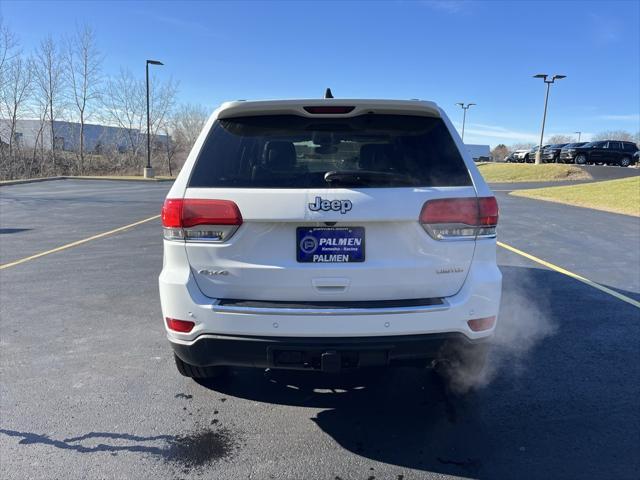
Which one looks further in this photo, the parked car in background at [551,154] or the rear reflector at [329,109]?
the parked car in background at [551,154]

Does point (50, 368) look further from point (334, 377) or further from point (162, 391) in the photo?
point (334, 377)

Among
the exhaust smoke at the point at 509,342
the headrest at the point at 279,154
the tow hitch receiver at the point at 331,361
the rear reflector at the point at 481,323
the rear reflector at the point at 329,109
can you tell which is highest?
the rear reflector at the point at 329,109

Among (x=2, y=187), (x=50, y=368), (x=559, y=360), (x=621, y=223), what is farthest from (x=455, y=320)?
(x=2, y=187)

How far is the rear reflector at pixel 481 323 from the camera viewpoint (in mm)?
2523

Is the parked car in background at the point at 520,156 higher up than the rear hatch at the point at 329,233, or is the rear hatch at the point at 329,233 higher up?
the parked car in background at the point at 520,156

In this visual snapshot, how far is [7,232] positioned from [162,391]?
8.38m

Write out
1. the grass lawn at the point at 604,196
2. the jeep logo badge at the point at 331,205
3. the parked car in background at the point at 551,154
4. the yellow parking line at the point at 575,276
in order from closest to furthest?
1. the jeep logo badge at the point at 331,205
2. the yellow parking line at the point at 575,276
3. the grass lawn at the point at 604,196
4. the parked car in background at the point at 551,154

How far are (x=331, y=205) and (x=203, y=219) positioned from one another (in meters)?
0.68

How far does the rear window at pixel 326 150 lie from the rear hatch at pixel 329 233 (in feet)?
0.06

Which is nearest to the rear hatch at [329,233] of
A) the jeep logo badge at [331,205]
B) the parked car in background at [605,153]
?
the jeep logo badge at [331,205]

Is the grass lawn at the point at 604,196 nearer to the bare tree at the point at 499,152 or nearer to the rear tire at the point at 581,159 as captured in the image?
the rear tire at the point at 581,159

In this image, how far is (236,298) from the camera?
2.50 meters

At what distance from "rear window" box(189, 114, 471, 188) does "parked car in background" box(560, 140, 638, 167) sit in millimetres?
40051

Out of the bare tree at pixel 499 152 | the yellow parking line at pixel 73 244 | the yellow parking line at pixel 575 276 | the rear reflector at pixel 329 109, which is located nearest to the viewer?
the rear reflector at pixel 329 109
